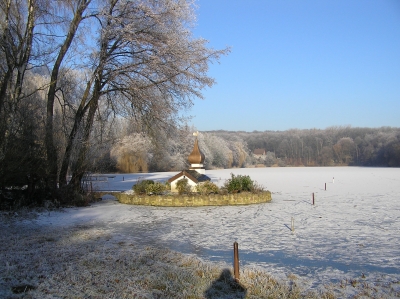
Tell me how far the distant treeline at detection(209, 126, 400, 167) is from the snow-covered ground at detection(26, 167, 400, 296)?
89.0 metres

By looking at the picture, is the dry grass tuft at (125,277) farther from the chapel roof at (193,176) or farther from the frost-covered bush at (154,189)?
the chapel roof at (193,176)

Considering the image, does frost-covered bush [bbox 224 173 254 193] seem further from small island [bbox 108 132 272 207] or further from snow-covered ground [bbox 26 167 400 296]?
snow-covered ground [bbox 26 167 400 296]

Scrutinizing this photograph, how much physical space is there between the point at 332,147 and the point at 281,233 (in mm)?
125871

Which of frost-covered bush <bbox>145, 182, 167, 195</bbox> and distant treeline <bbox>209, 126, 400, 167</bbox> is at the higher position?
distant treeline <bbox>209, 126, 400, 167</bbox>

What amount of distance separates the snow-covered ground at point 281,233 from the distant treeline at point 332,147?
89.0m

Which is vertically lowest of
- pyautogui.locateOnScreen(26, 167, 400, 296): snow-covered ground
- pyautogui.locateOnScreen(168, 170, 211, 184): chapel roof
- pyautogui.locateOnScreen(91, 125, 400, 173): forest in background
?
pyautogui.locateOnScreen(26, 167, 400, 296): snow-covered ground

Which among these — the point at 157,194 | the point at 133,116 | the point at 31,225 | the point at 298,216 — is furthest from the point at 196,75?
the point at 31,225

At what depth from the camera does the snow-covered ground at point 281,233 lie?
7.72 m

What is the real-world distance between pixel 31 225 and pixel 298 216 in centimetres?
958

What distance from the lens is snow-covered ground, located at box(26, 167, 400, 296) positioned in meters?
7.72

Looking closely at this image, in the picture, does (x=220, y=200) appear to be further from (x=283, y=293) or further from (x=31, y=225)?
(x=283, y=293)

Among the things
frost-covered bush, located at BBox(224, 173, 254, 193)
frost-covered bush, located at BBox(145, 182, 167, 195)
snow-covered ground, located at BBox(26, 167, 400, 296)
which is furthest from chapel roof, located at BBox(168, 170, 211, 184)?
snow-covered ground, located at BBox(26, 167, 400, 296)

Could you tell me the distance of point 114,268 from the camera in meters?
7.29

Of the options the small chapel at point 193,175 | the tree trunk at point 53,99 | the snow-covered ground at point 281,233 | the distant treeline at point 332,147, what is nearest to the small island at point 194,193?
the small chapel at point 193,175
